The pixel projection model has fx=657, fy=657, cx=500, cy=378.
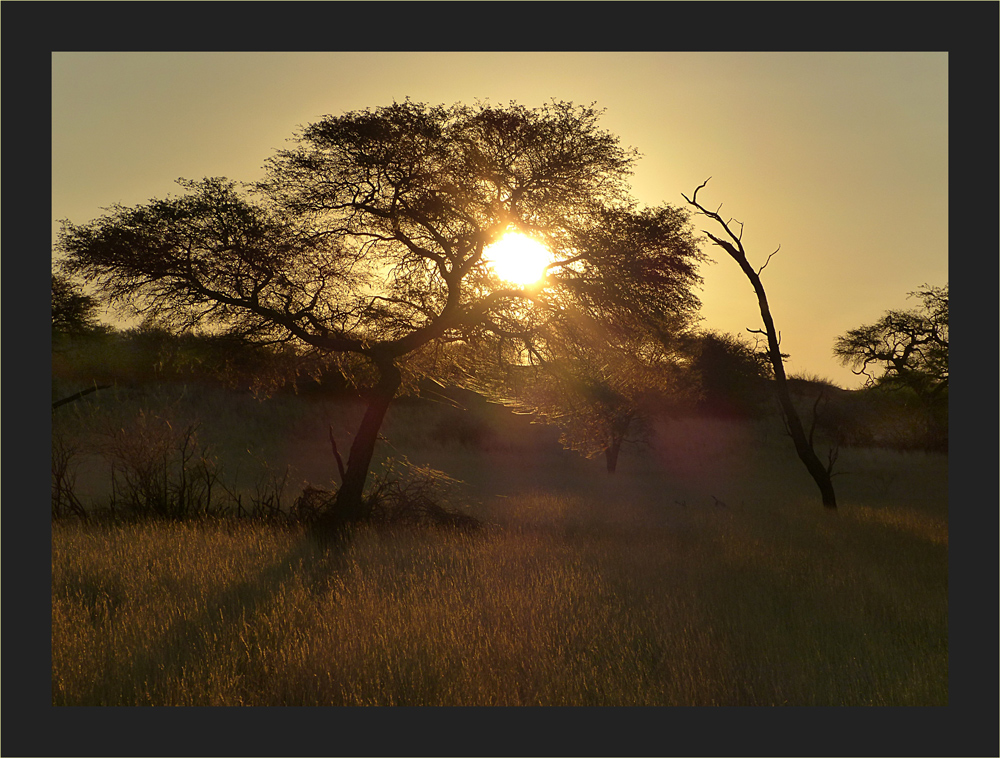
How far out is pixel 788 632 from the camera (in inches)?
283

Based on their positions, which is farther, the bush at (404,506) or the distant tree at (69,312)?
the distant tree at (69,312)

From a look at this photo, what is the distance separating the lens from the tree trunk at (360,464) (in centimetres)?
1332

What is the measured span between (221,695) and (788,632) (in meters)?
5.73

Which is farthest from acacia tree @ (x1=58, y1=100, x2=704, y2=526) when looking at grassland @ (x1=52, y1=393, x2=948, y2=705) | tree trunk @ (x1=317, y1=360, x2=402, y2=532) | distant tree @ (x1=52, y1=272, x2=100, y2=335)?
distant tree @ (x1=52, y1=272, x2=100, y2=335)

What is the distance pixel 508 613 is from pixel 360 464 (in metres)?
7.19

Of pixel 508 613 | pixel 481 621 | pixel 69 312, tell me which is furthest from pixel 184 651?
pixel 69 312

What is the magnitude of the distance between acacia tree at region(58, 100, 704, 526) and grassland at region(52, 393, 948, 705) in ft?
13.5

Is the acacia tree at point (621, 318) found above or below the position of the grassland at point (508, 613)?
above

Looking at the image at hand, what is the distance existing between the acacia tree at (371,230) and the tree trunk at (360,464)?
4 cm

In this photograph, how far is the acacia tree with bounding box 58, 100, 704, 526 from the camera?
12648 millimetres

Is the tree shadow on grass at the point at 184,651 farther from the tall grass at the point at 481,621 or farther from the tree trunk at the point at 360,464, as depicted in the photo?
the tree trunk at the point at 360,464

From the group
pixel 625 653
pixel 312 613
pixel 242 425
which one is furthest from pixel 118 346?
pixel 625 653

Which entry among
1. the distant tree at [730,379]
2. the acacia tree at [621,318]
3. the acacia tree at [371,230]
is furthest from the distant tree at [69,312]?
the distant tree at [730,379]

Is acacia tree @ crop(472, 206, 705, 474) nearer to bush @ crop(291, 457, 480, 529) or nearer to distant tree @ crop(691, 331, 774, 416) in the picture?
bush @ crop(291, 457, 480, 529)
